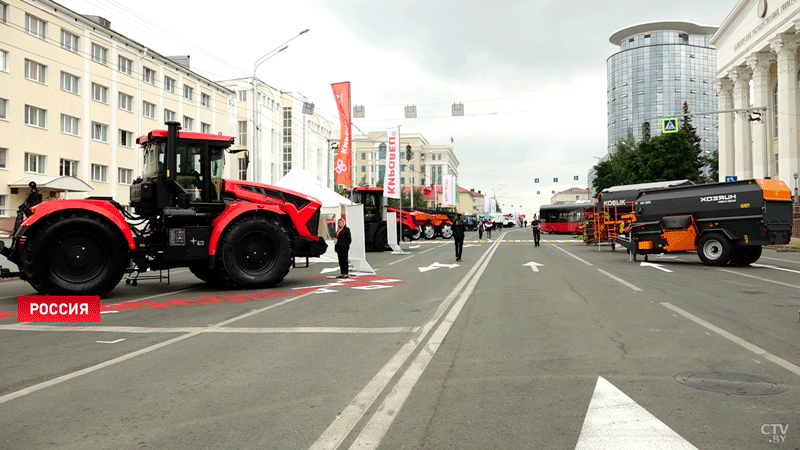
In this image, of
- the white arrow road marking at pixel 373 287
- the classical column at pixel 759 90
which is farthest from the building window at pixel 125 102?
the classical column at pixel 759 90

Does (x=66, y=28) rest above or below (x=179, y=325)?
above

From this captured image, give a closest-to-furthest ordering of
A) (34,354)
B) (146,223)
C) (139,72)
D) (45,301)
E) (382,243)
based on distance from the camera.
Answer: (34,354), (45,301), (146,223), (382,243), (139,72)

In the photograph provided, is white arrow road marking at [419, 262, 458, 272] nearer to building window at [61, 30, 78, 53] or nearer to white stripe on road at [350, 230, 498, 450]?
white stripe on road at [350, 230, 498, 450]

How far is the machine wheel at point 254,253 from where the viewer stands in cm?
1209

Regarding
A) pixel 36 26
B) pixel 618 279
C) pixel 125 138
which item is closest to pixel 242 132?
pixel 125 138

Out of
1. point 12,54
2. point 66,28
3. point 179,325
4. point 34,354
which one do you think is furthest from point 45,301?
point 66,28

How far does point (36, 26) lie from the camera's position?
103ft

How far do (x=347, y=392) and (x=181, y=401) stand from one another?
4.33 ft

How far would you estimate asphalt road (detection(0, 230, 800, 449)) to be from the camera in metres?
3.87

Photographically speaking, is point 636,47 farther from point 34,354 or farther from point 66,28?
point 34,354

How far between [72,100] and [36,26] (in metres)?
4.39

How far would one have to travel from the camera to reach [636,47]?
4872 inches

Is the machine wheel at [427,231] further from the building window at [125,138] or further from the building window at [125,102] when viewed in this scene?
the building window at [125,102]

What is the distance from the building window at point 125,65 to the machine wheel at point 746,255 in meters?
36.8
